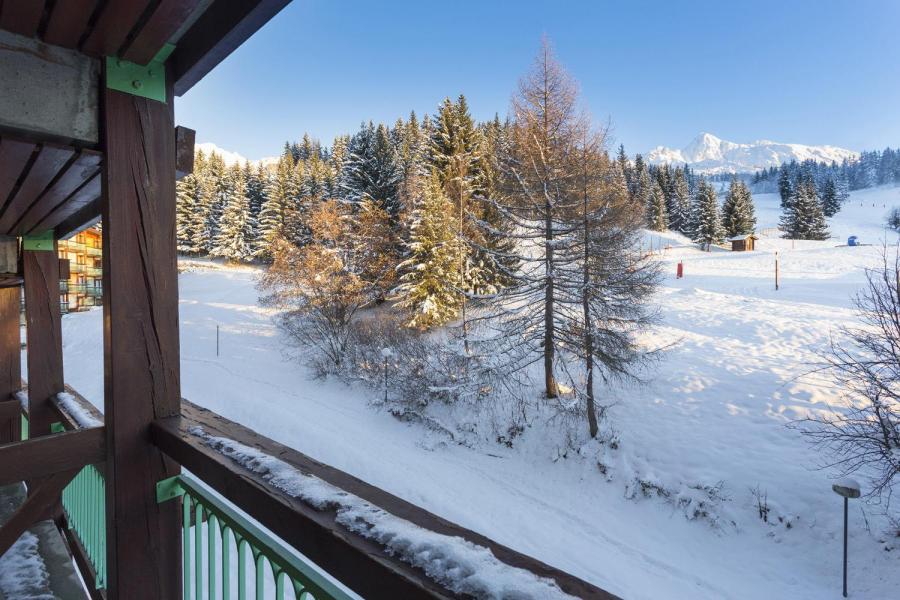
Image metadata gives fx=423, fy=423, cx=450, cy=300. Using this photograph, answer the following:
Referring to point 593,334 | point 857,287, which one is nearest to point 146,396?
point 593,334

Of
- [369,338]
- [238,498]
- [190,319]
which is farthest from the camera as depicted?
[190,319]

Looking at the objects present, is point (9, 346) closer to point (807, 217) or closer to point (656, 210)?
point (656, 210)

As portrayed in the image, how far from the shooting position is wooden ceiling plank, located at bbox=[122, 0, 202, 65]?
126 cm

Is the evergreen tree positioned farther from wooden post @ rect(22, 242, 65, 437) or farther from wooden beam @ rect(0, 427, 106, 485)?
wooden beam @ rect(0, 427, 106, 485)

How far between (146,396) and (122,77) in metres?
1.20

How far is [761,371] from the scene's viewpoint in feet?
35.0

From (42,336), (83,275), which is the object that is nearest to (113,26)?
(42,336)

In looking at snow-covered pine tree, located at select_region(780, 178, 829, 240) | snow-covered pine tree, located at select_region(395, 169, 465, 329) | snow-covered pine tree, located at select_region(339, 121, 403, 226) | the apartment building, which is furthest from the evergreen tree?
snow-covered pine tree, located at select_region(780, 178, 829, 240)

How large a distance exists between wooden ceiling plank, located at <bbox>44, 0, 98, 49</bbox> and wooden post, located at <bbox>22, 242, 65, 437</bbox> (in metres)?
2.98

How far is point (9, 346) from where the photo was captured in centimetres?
392

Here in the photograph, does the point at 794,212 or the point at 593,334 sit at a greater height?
the point at 794,212

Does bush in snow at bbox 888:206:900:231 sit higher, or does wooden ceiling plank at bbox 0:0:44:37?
bush in snow at bbox 888:206:900:231

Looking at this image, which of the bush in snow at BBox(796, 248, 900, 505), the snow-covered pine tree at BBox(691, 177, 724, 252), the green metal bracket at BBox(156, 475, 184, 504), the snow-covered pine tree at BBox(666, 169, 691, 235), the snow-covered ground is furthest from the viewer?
the snow-covered pine tree at BBox(666, 169, 691, 235)

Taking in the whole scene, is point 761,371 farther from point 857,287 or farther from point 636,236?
point 857,287
